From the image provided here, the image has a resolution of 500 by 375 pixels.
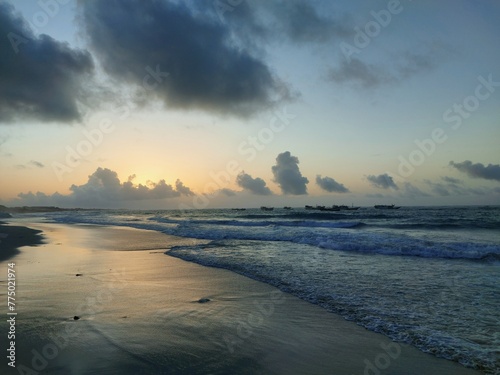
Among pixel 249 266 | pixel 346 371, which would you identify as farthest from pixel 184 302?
pixel 249 266

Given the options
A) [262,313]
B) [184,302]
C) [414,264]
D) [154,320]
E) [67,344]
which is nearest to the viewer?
[67,344]

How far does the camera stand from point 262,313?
733cm

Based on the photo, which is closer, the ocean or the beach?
the beach

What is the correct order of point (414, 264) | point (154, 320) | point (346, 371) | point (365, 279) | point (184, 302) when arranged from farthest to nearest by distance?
1. point (414, 264)
2. point (365, 279)
3. point (184, 302)
4. point (154, 320)
5. point (346, 371)

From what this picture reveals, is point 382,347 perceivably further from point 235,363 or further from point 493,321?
point 493,321

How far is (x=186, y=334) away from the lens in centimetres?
592

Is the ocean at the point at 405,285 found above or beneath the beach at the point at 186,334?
beneath

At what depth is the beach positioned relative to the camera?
15.5ft

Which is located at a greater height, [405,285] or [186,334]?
[186,334]

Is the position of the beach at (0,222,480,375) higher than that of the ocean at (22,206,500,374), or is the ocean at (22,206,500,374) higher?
the beach at (0,222,480,375)

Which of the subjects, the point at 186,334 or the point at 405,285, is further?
the point at 405,285

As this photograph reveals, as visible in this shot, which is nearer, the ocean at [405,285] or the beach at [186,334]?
the beach at [186,334]

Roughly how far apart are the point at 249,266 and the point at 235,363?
335 inches

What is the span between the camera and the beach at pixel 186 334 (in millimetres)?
4738
